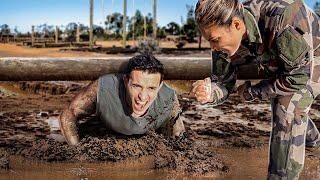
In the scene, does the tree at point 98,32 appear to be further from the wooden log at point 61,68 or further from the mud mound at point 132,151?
the mud mound at point 132,151

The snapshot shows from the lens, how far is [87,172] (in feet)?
12.3

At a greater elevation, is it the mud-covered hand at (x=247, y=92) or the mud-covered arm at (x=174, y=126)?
the mud-covered hand at (x=247, y=92)

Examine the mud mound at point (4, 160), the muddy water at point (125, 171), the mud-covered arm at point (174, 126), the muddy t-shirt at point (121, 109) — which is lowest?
the muddy water at point (125, 171)

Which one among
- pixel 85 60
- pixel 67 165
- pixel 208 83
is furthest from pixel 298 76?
pixel 85 60

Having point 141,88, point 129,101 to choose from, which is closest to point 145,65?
point 141,88

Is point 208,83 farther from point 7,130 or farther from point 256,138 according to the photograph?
point 7,130

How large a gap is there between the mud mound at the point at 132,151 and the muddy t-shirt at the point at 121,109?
0.10 metres

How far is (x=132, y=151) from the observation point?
13.6 feet

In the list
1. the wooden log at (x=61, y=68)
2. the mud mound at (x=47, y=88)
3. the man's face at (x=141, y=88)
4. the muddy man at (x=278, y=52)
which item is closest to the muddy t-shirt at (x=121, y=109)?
the man's face at (x=141, y=88)

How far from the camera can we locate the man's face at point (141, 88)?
390 centimetres

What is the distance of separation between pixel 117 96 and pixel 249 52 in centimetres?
155

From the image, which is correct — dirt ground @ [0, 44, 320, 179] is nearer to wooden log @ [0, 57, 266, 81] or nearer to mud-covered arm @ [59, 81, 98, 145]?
mud-covered arm @ [59, 81, 98, 145]

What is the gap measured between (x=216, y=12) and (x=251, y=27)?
0.23 meters

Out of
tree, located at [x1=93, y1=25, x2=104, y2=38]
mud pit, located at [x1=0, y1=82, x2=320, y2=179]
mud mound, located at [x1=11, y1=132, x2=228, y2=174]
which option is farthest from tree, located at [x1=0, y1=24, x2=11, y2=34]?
mud mound, located at [x1=11, y1=132, x2=228, y2=174]
